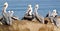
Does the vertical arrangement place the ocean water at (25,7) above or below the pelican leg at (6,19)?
below

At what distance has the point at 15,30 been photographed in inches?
492

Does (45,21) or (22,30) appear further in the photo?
(45,21)

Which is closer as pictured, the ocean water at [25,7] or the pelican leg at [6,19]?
the pelican leg at [6,19]

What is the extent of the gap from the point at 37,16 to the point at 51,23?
0.75 m

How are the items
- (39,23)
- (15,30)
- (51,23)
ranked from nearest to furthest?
(15,30), (39,23), (51,23)

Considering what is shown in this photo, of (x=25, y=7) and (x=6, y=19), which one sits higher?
(x=6, y=19)

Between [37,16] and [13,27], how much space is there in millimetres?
2246

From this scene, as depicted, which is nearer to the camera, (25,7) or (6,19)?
(6,19)

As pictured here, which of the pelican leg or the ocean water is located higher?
the pelican leg

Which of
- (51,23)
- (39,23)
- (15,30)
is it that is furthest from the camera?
(51,23)

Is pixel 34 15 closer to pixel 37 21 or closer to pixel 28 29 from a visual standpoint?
pixel 37 21

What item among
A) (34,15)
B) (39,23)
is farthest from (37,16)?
(39,23)

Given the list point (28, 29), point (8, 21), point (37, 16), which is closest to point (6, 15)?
point (8, 21)

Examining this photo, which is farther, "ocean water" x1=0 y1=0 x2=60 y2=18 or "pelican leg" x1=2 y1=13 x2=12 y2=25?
"ocean water" x1=0 y1=0 x2=60 y2=18
